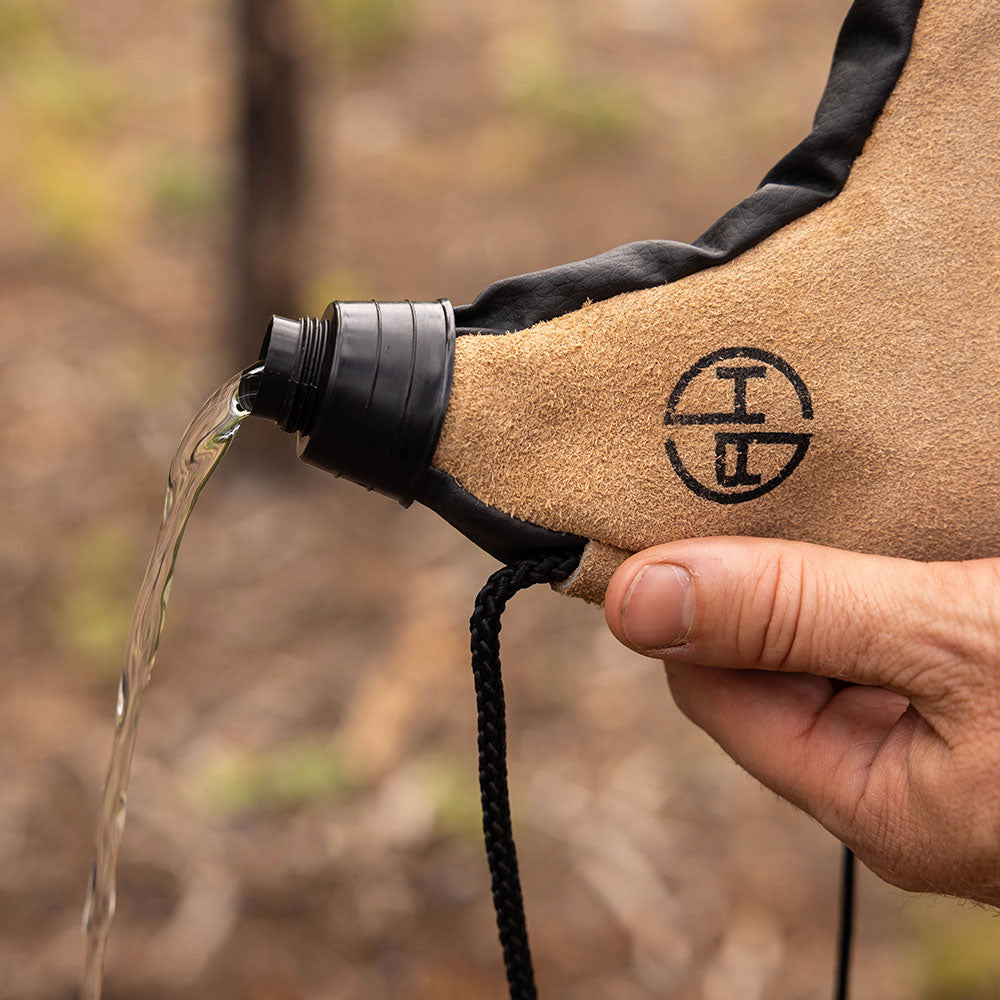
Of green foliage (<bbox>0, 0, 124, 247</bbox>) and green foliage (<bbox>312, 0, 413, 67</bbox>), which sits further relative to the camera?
green foliage (<bbox>312, 0, 413, 67</bbox>)

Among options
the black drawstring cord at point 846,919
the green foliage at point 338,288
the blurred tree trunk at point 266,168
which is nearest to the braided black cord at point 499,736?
the black drawstring cord at point 846,919

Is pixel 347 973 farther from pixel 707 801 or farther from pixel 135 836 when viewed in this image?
pixel 707 801

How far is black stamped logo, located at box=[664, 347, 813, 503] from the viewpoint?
0.78m

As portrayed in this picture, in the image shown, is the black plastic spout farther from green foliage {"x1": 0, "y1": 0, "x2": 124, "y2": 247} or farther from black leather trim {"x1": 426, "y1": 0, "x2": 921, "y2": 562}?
green foliage {"x1": 0, "y1": 0, "x2": 124, "y2": 247}

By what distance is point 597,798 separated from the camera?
208 centimetres

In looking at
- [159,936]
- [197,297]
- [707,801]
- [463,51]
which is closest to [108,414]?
[197,297]

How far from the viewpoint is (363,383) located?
2.48 ft

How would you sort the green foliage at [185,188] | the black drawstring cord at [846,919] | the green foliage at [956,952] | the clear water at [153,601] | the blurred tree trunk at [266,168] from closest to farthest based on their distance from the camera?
1. the clear water at [153,601]
2. the black drawstring cord at [846,919]
3. the green foliage at [956,952]
4. the blurred tree trunk at [266,168]
5. the green foliage at [185,188]

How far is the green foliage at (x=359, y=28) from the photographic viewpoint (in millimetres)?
4223

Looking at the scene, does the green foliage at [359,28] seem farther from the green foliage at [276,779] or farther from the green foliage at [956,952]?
the green foliage at [956,952]

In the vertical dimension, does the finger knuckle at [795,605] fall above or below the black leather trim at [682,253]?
below

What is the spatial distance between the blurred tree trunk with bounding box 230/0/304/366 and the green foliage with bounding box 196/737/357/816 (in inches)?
42.1

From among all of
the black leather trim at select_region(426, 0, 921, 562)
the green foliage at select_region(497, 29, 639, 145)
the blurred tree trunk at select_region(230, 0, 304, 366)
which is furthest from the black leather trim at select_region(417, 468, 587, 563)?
the green foliage at select_region(497, 29, 639, 145)

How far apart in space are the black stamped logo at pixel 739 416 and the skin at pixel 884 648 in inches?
2.3
